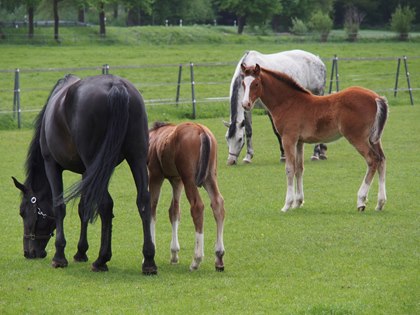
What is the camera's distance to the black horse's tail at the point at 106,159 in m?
8.16

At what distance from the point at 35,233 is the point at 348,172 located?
771 centimetres

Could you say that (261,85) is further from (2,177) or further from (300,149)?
(2,177)

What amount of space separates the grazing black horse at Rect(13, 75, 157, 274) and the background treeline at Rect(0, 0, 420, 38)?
58.3 meters

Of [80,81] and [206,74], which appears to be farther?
[206,74]

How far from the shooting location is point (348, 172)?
15.9 m

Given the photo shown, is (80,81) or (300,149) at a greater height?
(80,81)

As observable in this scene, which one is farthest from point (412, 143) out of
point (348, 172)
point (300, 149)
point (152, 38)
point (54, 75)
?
point (152, 38)

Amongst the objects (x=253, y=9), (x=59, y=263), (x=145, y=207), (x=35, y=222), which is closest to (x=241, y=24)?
(x=253, y=9)

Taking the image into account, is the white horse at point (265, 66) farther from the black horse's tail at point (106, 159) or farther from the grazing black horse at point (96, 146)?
the black horse's tail at point (106, 159)

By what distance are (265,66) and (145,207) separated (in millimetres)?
10400

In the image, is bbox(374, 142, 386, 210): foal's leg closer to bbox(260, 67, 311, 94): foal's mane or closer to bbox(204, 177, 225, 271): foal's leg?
bbox(260, 67, 311, 94): foal's mane

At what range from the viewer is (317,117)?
1230cm

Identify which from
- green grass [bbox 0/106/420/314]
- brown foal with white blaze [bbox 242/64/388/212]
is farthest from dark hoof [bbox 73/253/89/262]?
brown foal with white blaze [bbox 242/64/388/212]

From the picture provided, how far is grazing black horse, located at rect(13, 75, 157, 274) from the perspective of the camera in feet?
27.0
